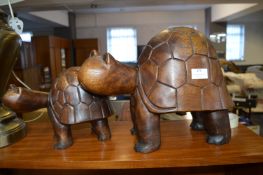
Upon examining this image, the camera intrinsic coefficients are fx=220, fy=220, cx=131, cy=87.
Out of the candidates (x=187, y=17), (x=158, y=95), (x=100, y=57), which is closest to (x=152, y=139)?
(x=158, y=95)

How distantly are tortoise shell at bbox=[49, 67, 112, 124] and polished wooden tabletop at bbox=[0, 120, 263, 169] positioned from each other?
83mm

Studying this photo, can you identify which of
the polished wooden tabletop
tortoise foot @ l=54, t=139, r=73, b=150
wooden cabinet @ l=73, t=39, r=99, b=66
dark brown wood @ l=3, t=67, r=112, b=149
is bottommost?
the polished wooden tabletop

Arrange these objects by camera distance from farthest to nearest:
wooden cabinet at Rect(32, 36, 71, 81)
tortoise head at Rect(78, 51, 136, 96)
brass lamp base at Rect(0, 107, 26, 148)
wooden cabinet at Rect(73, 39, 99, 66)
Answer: wooden cabinet at Rect(73, 39, 99, 66) < wooden cabinet at Rect(32, 36, 71, 81) < brass lamp base at Rect(0, 107, 26, 148) < tortoise head at Rect(78, 51, 136, 96)

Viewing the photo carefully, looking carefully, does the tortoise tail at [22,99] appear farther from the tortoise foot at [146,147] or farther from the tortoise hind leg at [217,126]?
the tortoise hind leg at [217,126]

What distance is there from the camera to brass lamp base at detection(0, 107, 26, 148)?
0.58m

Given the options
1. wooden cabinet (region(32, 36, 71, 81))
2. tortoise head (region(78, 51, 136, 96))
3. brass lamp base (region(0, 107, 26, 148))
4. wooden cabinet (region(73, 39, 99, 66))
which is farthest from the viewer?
wooden cabinet (region(73, 39, 99, 66))

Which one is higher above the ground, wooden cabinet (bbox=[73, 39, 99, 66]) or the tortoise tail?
wooden cabinet (bbox=[73, 39, 99, 66])

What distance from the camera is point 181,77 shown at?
496 mm

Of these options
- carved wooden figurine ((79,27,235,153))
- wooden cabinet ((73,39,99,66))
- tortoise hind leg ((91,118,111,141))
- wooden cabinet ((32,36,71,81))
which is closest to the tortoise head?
carved wooden figurine ((79,27,235,153))

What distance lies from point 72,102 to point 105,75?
0.40ft

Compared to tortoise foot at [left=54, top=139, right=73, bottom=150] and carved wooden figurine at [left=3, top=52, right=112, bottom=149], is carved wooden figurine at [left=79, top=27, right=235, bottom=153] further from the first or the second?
tortoise foot at [left=54, top=139, right=73, bottom=150]

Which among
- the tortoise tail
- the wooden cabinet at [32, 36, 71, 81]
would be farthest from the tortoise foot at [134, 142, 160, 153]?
the wooden cabinet at [32, 36, 71, 81]

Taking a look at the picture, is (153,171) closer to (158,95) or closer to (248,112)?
(158,95)

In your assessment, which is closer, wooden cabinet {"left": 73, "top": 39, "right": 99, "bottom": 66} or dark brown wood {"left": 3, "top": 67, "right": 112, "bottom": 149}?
dark brown wood {"left": 3, "top": 67, "right": 112, "bottom": 149}
